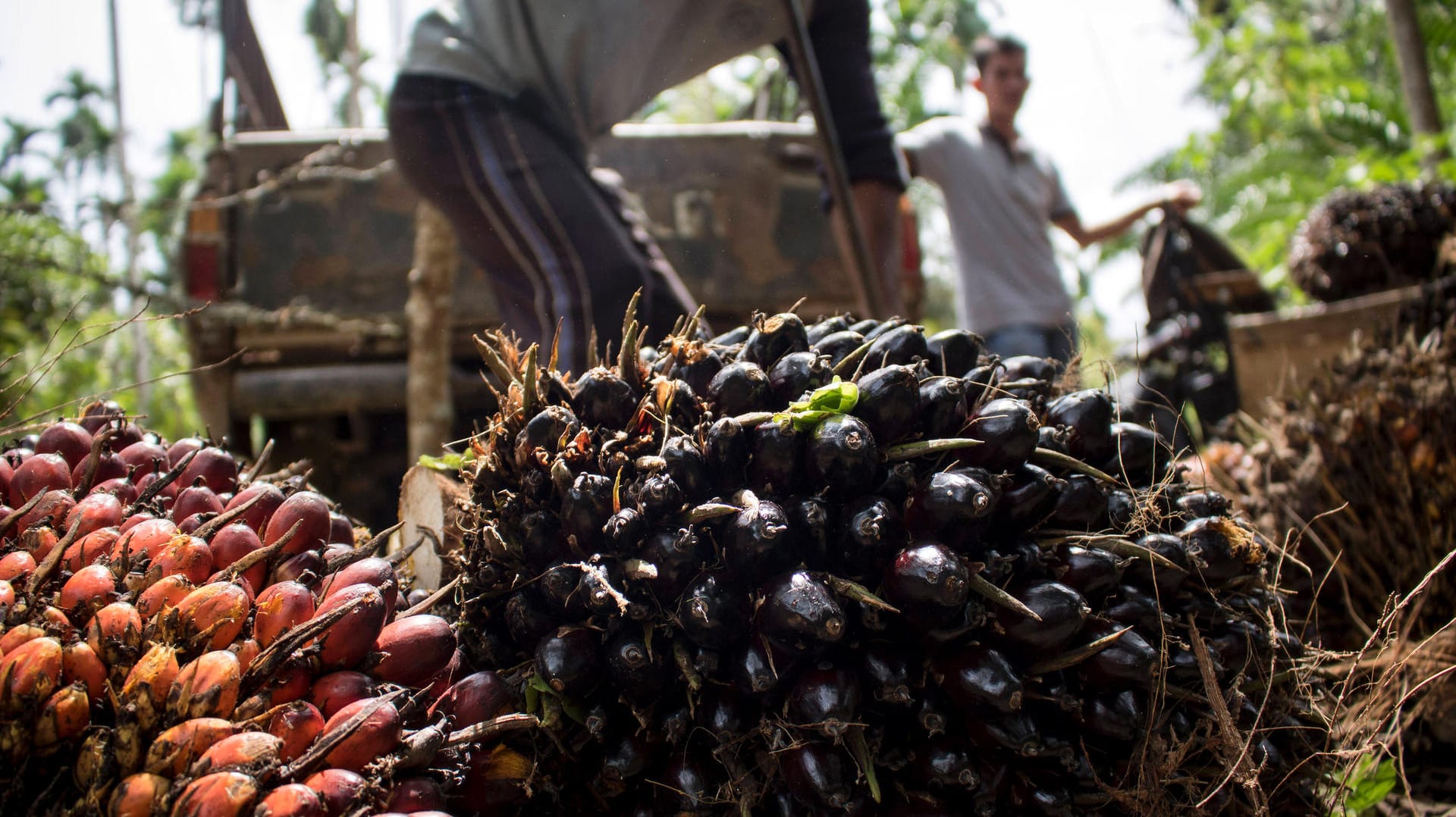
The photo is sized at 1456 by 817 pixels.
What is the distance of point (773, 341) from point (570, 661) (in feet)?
1.73

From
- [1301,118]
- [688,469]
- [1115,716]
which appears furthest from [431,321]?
[1301,118]

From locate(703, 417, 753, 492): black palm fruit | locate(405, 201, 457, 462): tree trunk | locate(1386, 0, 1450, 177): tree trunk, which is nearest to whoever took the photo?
locate(703, 417, 753, 492): black palm fruit

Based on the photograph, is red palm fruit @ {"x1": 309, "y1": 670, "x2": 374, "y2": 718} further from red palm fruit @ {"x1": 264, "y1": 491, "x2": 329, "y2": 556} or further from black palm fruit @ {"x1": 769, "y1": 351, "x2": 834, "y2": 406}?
black palm fruit @ {"x1": 769, "y1": 351, "x2": 834, "y2": 406}

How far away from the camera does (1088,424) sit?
1272 millimetres

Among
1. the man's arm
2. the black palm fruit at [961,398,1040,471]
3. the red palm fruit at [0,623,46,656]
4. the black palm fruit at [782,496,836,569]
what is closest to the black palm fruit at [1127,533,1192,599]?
the black palm fruit at [961,398,1040,471]

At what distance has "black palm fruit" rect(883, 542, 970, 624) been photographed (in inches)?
38.4

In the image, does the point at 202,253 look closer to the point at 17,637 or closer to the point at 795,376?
the point at 17,637

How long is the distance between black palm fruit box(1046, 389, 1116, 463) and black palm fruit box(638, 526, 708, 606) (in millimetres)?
572

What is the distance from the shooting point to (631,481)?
1121mm

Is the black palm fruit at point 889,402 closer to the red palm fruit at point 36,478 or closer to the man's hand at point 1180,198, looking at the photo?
the red palm fruit at point 36,478

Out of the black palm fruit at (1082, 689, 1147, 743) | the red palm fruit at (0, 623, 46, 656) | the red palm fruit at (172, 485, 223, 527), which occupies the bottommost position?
the black palm fruit at (1082, 689, 1147, 743)

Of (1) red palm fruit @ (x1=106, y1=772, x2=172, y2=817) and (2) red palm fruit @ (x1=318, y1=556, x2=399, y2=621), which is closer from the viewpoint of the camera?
(1) red palm fruit @ (x1=106, y1=772, x2=172, y2=817)

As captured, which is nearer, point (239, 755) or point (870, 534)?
point (239, 755)

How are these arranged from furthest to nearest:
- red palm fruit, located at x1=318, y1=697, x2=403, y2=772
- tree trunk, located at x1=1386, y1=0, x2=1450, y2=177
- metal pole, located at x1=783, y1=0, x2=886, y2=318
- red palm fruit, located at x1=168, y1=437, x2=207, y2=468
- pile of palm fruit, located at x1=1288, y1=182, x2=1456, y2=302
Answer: tree trunk, located at x1=1386, y1=0, x2=1450, y2=177 < pile of palm fruit, located at x1=1288, y1=182, x2=1456, y2=302 < metal pole, located at x1=783, y1=0, x2=886, y2=318 < red palm fruit, located at x1=168, y1=437, x2=207, y2=468 < red palm fruit, located at x1=318, y1=697, x2=403, y2=772
